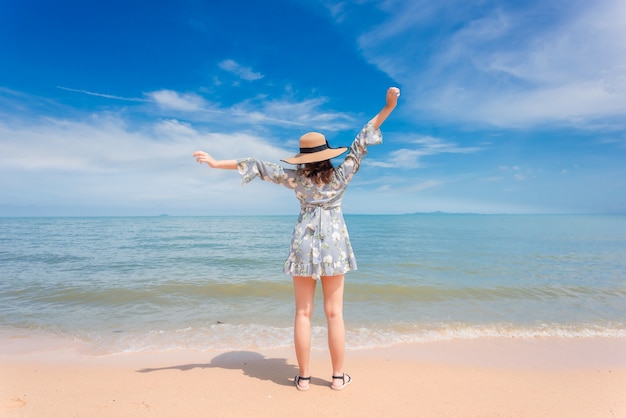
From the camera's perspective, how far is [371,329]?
554 cm

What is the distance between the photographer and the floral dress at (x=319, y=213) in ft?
10.5

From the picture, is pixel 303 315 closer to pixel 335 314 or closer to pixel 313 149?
pixel 335 314

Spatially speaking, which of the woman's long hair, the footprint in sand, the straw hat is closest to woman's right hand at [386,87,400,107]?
the straw hat

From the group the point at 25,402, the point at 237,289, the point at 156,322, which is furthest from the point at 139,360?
the point at 237,289

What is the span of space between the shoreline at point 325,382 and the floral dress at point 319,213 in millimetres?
1192

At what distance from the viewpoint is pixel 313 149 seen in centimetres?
321

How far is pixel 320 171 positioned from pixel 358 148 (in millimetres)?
407

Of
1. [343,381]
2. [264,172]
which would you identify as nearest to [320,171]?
[264,172]

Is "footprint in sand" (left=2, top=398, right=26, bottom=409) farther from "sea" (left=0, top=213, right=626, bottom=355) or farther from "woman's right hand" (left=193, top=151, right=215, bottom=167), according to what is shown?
"woman's right hand" (left=193, top=151, right=215, bottom=167)

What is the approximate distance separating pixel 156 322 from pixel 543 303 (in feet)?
24.6

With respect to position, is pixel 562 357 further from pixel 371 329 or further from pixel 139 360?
pixel 139 360

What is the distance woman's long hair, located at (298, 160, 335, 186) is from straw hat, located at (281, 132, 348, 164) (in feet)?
0.27

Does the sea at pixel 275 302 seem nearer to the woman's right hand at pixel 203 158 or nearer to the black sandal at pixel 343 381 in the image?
the black sandal at pixel 343 381

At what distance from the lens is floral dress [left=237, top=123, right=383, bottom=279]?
3.19 meters
